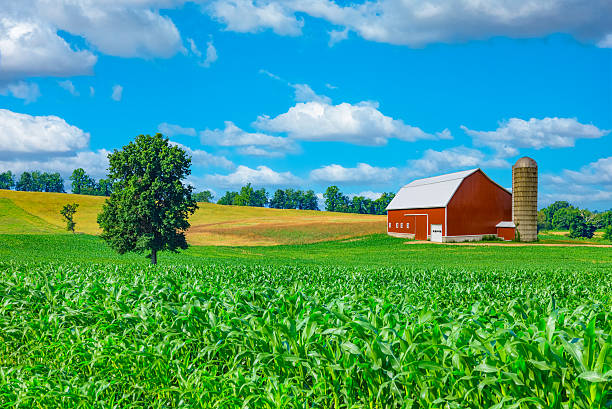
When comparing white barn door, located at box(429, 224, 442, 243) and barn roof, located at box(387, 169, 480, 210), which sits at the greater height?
barn roof, located at box(387, 169, 480, 210)

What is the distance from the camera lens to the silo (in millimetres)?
52781

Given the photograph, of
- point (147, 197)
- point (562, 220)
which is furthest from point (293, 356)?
point (562, 220)

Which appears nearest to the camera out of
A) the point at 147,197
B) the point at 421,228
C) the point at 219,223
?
the point at 147,197

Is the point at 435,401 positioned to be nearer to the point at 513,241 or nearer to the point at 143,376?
the point at 143,376

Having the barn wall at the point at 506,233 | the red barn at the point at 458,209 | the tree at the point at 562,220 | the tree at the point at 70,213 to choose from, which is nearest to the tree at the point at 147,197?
the red barn at the point at 458,209

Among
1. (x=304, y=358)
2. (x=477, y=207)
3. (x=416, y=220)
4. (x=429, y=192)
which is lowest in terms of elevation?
(x=304, y=358)

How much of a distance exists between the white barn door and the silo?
29.7ft

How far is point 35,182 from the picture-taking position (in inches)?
5778

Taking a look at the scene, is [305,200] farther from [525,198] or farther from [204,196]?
[525,198]

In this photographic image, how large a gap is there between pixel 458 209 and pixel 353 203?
314ft

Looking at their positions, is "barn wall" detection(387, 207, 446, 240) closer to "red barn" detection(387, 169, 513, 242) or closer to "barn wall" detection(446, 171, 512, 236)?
"red barn" detection(387, 169, 513, 242)

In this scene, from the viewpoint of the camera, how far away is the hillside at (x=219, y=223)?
65.2 meters

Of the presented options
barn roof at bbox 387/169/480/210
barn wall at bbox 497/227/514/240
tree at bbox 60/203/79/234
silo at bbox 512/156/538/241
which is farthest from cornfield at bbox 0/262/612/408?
tree at bbox 60/203/79/234

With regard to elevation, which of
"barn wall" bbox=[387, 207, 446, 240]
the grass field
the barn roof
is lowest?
the grass field
